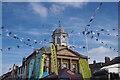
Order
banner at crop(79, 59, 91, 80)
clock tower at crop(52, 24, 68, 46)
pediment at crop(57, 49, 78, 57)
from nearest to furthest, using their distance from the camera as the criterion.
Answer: banner at crop(79, 59, 91, 80)
pediment at crop(57, 49, 78, 57)
clock tower at crop(52, 24, 68, 46)

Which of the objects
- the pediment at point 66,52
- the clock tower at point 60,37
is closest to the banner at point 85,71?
the pediment at point 66,52

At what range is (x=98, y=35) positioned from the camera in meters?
16.0

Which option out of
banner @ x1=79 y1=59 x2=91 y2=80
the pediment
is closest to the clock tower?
the pediment

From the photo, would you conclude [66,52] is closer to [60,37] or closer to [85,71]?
[60,37]

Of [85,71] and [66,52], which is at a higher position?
[66,52]

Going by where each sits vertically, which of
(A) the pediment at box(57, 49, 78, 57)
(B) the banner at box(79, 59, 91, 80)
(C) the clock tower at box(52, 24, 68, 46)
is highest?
(C) the clock tower at box(52, 24, 68, 46)

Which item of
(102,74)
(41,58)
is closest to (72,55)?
(41,58)

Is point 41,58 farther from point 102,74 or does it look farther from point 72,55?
point 72,55

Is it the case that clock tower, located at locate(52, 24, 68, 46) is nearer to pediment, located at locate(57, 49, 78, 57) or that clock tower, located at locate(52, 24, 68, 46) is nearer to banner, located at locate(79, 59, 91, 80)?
pediment, located at locate(57, 49, 78, 57)

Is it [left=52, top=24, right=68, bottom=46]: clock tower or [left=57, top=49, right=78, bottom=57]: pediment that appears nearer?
[left=57, top=49, right=78, bottom=57]: pediment

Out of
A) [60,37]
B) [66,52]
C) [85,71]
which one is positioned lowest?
[85,71]

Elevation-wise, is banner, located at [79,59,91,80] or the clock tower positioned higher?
the clock tower

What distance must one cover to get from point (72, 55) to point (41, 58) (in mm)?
17624

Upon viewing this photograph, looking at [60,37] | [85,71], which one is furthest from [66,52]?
[85,71]
